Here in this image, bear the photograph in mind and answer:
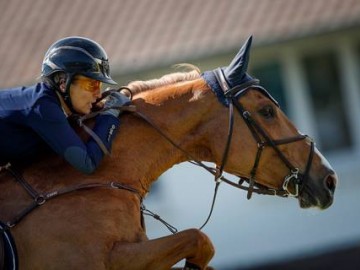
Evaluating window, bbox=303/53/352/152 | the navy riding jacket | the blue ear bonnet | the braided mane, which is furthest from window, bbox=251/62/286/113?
the navy riding jacket

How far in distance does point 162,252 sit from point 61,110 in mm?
1245

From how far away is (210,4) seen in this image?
63.5 feet

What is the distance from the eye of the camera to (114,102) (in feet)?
25.3

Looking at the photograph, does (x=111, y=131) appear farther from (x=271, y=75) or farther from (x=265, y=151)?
(x=271, y=75)

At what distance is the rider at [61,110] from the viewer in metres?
7.26

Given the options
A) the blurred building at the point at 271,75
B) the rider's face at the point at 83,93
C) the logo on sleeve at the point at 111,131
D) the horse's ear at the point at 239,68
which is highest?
the horse's ear at the point at 239,68

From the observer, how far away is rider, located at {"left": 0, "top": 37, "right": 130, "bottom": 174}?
23.8 ft

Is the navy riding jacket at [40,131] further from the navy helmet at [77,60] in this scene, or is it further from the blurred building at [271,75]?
the blurred building at [271,75]

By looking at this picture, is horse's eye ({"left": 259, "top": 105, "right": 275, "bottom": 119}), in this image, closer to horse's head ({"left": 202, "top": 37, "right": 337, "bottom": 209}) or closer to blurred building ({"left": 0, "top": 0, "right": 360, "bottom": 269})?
horse's head ({"left": 202, "top": 37, "right": 337, "bottom": 209})

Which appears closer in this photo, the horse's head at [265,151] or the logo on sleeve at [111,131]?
the logo on sleeve at [111,131]

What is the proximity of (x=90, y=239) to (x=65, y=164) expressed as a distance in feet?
2.17

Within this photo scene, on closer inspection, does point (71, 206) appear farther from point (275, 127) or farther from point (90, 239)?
point (275, 127)

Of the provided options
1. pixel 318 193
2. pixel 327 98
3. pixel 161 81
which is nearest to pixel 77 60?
pixel 161 81

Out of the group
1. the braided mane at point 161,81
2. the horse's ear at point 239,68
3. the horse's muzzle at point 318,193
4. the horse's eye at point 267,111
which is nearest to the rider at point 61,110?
the braided mane at point 161,81
